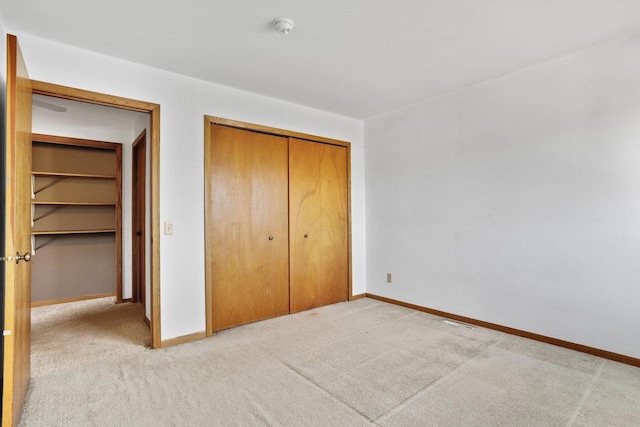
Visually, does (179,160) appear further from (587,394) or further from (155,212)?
(587,394)

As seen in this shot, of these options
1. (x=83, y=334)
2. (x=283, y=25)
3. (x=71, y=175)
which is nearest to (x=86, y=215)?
(x=71, y=175)

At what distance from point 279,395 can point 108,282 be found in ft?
12.2

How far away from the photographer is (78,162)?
436 centimetres

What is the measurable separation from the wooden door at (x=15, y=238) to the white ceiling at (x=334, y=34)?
64cm

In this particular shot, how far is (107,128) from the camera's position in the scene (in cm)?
427

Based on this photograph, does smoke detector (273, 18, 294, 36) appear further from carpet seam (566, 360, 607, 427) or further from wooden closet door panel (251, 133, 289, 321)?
carpet seam (566, 360, 607, 427)

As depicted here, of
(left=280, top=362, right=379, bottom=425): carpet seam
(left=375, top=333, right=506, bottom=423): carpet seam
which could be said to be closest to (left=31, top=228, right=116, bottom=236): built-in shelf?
(left=280, top=362, right=379, bottom=425): carpet seam

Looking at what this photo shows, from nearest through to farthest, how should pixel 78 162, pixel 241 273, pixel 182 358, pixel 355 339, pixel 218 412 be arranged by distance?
1. pixel 218 412
2. pixel 182 358
3. pixel 355 339
4. pixel 241 273
5. pixel 78 162

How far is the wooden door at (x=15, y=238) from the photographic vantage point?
156 cm

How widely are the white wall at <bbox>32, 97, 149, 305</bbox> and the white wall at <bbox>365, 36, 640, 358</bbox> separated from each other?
10.6 ft

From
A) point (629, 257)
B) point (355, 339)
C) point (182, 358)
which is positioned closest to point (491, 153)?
point (629, 257)

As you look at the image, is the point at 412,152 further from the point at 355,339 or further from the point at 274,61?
the point at 355,339

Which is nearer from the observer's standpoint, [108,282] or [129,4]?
[129,4]

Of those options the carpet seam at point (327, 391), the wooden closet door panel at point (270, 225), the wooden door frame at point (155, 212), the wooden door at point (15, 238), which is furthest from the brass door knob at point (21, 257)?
the wooden closet door panel at point (270, 225)
